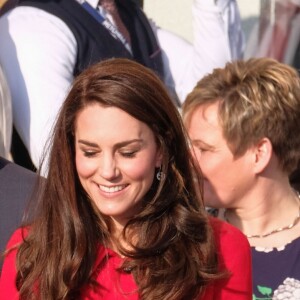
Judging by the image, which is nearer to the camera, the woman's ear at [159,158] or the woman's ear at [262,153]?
the woman's ear at [159,158]

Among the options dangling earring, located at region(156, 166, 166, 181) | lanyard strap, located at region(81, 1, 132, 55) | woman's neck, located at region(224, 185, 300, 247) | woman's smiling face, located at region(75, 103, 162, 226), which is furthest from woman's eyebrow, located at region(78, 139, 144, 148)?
lanyard strap, located at region(81, 1, 132, 55)

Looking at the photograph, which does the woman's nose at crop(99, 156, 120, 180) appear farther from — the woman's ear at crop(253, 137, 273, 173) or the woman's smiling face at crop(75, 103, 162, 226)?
the woman's ear at crop(253, 137, 273, 173)

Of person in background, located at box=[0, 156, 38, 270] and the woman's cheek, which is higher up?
the woman's cheek

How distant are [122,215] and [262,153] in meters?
0.73

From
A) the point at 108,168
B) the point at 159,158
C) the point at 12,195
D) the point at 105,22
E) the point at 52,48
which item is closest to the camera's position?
the point at 108,168

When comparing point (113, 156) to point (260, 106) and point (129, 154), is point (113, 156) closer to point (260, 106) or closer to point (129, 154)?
point (129, 154)

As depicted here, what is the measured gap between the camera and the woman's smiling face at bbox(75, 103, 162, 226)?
2.40 m

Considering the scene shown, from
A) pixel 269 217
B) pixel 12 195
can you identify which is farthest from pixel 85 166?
pixel 269 217

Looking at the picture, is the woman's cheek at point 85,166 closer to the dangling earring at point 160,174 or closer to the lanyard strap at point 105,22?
the dangling earring at point 160,174

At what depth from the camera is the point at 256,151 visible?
311cm

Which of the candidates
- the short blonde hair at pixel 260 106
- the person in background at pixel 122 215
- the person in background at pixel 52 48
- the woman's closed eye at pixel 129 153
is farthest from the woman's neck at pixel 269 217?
the woman's closed eye at pixel 129 153

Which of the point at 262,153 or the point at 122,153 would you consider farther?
the point at 262,153

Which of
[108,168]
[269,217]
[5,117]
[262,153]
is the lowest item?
[269,217]

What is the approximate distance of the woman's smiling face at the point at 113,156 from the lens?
2396mm
